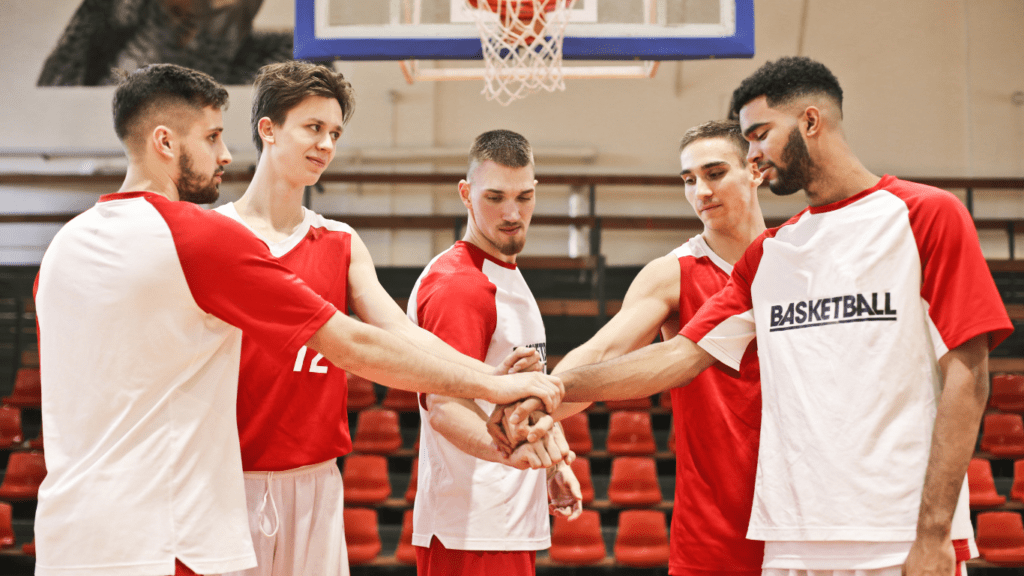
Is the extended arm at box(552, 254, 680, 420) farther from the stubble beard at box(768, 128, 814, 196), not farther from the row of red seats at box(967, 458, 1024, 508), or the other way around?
the row of red seats at box(967, 458, 1024, 508)

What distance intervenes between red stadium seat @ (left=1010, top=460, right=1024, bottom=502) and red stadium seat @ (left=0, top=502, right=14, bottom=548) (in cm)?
907

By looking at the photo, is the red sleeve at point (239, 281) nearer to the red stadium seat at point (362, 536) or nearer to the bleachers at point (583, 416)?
the red stadium seat at point (362, 536)

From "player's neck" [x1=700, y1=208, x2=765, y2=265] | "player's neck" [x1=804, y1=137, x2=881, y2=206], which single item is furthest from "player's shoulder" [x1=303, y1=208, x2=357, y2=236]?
"player's neck" [x1=804, y1=137, x2=881, y2=206]

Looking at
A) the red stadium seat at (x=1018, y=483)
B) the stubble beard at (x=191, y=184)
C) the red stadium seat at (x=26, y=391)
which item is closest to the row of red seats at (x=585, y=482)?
the red stadium seat at (x=1018, y=483)

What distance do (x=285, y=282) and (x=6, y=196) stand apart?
10.9 m

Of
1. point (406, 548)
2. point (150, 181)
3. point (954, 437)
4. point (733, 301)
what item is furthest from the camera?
point (406, 548)

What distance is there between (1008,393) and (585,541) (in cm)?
514

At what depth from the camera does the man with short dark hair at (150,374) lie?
198 cm

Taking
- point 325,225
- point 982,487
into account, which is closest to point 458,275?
point 325,225

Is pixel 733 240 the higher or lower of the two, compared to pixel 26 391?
higher

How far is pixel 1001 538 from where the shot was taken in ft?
21.5

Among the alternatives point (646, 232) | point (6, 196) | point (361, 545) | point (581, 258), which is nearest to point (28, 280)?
point (6, 196)

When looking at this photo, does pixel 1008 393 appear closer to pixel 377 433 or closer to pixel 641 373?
pixel 377 433

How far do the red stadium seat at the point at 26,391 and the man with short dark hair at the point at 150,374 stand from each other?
730cm
